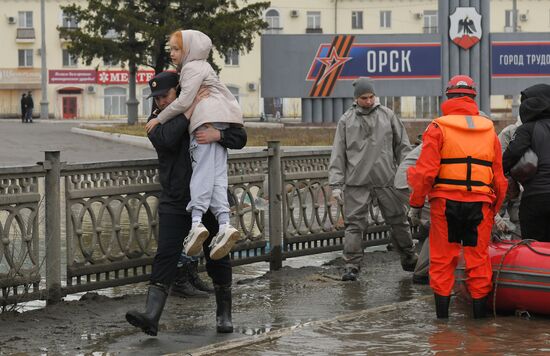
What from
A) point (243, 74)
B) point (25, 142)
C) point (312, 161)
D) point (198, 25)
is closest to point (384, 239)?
point (312, 161)

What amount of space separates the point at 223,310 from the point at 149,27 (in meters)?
40.7

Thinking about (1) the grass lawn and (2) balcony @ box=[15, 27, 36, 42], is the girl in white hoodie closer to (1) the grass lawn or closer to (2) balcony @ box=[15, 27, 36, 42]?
(1) the grass lawn

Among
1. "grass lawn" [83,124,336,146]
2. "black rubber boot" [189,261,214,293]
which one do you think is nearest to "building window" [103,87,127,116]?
"grass lawn" [83,124,336,146]

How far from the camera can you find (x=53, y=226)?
876cm

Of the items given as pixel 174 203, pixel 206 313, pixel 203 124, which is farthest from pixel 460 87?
pixel 206 313

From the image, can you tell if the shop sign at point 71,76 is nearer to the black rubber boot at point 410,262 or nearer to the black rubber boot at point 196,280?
the black rubber boot at point 410,262

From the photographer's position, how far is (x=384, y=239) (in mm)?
Result: 12445

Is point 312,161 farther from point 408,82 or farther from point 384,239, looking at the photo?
point 408,82

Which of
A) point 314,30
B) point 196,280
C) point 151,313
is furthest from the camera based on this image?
point 314,30

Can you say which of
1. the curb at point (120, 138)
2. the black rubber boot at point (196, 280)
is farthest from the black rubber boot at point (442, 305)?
the curb at point (120, 138)

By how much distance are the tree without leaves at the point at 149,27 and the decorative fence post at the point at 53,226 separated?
39.3m

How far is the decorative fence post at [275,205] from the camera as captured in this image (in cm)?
1097

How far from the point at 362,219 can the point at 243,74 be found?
240 feet

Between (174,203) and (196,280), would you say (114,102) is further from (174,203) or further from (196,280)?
(174,203)
